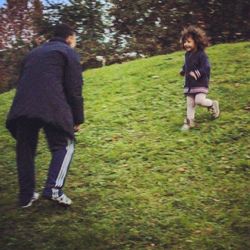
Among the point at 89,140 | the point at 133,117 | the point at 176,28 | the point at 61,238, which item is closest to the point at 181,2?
the point at 176,28

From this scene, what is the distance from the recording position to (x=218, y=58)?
37.4 feet

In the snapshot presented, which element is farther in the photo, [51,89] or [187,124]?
[187,124]

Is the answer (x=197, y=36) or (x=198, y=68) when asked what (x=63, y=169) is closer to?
(x=198, y=68)

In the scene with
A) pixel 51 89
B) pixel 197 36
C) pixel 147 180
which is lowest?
pixel 147 180

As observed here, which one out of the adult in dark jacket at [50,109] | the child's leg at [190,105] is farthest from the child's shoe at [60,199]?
the child's leg at [190,105]

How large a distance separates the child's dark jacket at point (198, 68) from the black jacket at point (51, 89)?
8.61 ft

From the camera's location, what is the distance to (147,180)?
5.87 m

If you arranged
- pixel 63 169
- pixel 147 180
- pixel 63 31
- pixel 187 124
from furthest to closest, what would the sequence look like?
pixel 187 124 → pixel 147 180 → pixel 63 31 → pixel 63 169

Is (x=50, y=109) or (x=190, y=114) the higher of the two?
(x=50, y=109)

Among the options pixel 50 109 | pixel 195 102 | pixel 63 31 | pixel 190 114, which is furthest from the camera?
pixel 190 114

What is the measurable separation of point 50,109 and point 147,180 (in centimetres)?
182

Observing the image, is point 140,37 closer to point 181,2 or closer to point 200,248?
point 181,2

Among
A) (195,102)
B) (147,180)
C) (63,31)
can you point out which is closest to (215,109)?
(195,102)

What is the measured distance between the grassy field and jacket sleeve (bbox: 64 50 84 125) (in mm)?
1168
